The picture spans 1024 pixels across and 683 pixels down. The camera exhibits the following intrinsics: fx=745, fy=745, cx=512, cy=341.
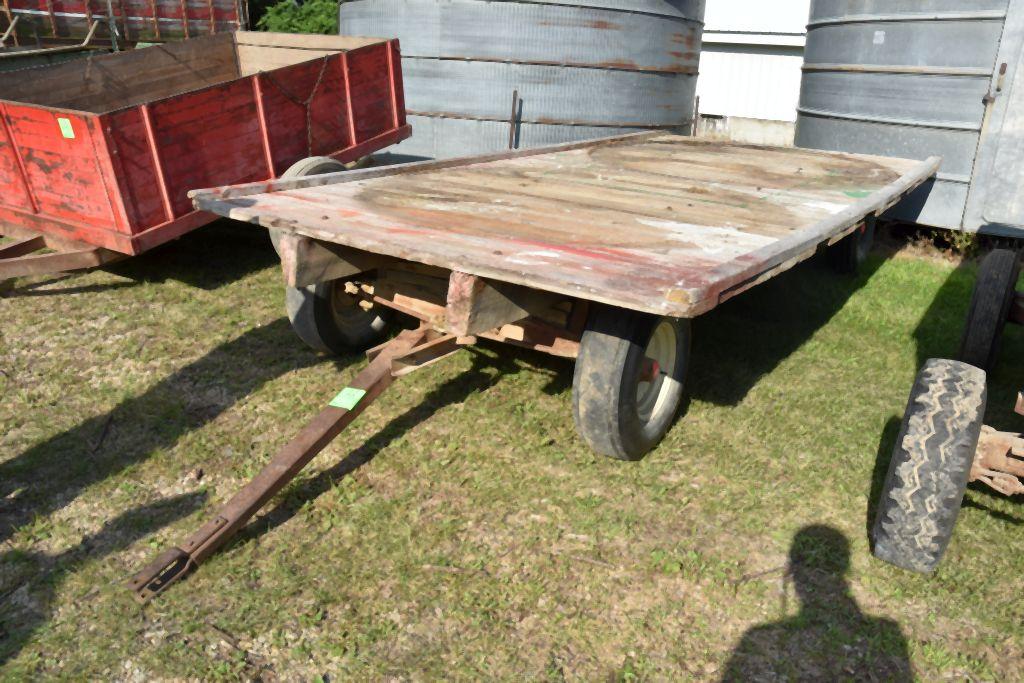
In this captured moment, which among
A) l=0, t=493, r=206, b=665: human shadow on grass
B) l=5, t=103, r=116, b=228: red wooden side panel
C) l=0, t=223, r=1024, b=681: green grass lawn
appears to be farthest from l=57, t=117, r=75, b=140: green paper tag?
l=0, t=493, r=206, b=665: human shadow on grass

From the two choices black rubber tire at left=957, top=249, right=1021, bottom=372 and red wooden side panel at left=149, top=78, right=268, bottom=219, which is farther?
red wooden side panel at left=149, top=78, right=268, bottom=219

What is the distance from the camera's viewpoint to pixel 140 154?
543 cm

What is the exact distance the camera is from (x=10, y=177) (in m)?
5.88

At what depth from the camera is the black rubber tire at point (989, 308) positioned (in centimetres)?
445

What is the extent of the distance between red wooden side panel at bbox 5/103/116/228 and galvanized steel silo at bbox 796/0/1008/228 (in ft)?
23.9

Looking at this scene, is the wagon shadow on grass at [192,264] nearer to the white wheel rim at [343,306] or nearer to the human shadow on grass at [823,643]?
the white wheel rim at [343,306]

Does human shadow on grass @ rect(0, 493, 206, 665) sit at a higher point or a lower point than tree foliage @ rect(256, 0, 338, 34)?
lower

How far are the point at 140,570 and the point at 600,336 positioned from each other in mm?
2183

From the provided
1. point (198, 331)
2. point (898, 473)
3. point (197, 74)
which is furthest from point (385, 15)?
point (898, 473)

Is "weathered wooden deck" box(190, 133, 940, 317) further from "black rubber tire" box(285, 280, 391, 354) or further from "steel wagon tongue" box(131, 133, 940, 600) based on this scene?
"black rubber tire" box(285, 280, 391, 354)

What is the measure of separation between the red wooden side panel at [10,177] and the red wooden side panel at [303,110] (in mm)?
1890

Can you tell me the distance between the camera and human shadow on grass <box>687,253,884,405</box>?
492cm

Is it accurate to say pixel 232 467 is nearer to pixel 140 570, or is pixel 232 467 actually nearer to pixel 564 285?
pixel 140 570

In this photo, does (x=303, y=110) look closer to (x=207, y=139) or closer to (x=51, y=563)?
(x=207, y=139)
